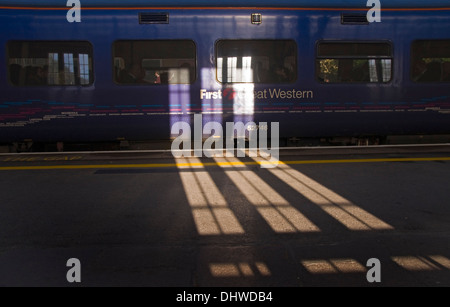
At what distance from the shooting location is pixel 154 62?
784 cm

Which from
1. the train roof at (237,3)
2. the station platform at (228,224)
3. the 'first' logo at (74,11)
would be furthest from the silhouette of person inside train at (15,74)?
the station platform at (228,224)

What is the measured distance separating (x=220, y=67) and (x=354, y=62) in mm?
2748

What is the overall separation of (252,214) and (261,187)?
1.23 m

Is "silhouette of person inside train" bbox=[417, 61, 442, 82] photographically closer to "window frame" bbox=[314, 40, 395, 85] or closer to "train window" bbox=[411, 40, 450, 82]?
"train window" bbox=[411, 40, 450, 82]

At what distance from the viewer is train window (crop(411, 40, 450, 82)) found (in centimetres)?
828

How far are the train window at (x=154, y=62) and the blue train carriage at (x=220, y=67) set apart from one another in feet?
0.06

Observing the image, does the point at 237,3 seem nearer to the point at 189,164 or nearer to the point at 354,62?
the point at 354,62

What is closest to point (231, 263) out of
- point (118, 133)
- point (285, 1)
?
point (118, 133)

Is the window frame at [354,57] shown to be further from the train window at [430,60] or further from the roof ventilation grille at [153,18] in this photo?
the roof ventilation grille at [153,18]

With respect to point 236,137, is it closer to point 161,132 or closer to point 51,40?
point 161,132

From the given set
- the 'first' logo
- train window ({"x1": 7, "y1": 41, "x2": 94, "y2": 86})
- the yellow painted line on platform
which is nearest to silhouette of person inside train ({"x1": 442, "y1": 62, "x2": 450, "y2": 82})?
the yellow painted line on platform

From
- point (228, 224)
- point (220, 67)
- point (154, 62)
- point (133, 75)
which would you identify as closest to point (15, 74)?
point (133, 75)

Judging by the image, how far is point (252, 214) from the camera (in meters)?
4.55

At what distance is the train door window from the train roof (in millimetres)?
785
